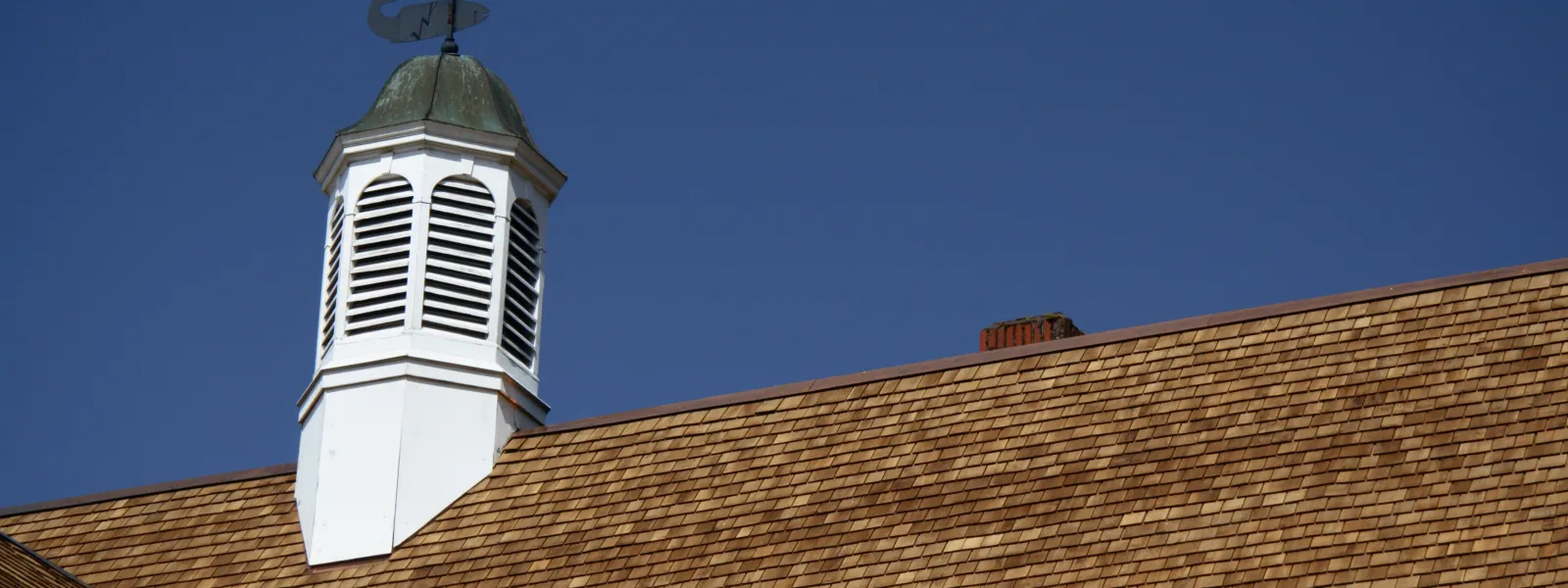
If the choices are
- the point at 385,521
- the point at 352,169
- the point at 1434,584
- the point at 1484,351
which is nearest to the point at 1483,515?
the point at 1434,584

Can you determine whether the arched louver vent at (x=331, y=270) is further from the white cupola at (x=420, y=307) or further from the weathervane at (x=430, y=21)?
the weathervane at (x=430, y=21)

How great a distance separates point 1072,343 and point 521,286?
599 cm

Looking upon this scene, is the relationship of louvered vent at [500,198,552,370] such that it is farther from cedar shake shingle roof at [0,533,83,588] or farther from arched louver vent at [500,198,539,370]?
cedar shake shingle roof at [0,533,83,588]

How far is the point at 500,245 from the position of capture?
964 inches

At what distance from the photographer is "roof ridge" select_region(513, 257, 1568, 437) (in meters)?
20.1

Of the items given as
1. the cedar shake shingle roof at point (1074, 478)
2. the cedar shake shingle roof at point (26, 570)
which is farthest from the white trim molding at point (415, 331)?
the cedar shake shingle roof at point (26, 570)

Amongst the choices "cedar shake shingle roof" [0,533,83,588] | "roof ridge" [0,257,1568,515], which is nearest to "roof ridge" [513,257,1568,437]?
"roof ridge" [0,257,1568,515]

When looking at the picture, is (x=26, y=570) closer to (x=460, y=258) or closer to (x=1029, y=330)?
(x=460, y=258)

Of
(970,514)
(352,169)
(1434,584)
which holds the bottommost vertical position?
(1434,584)

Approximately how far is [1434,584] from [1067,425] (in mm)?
4063

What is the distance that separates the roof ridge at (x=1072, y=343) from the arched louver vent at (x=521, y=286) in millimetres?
999

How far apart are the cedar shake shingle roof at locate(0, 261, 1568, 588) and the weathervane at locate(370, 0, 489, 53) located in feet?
15.9

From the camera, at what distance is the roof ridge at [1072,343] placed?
20.1m

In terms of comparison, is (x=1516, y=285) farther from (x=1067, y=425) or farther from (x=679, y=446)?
(x=679, y=446)
